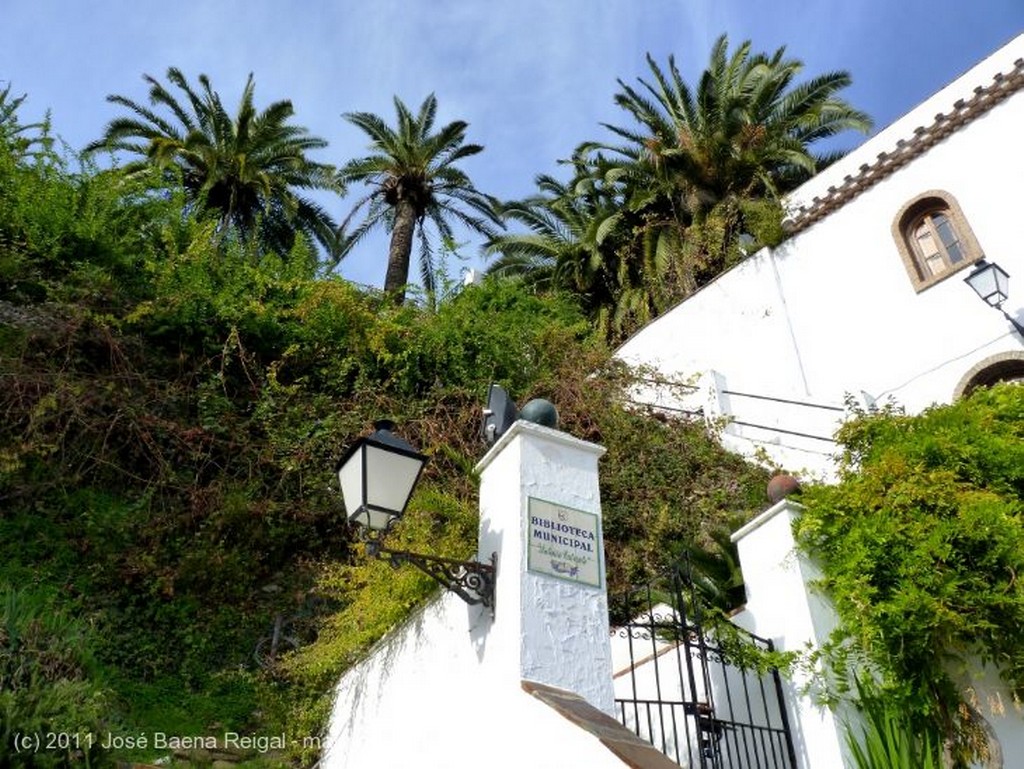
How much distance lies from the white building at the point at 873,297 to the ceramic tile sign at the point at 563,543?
8.48 meters

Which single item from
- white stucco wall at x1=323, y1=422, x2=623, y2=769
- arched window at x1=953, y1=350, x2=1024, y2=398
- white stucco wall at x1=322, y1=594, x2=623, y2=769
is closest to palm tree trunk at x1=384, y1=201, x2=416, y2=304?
arched window at x1=953, y1=350, x2=1024, y2=398

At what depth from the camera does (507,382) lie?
1110 centimetres

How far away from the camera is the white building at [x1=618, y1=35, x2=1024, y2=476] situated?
13133 mm

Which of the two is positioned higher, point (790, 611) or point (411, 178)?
point (411, 178)

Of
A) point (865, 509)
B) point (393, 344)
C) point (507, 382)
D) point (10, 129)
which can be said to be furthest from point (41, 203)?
point (865, 509)

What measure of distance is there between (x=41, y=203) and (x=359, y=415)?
4721mm

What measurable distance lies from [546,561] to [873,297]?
1277 centimetres

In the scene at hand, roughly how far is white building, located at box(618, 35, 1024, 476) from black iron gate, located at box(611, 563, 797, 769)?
23.0ft

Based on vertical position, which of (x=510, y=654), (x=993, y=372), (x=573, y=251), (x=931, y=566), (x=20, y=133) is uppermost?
(x=573, y=251)

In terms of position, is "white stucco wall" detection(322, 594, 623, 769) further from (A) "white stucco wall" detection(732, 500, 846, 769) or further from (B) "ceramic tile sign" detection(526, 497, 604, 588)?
(A) "white stucco wall" detection(732, 500, 846, 769)

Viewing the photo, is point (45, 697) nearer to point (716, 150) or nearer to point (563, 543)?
point (563, 543)

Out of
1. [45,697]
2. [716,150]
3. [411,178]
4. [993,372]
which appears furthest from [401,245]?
[45,697]

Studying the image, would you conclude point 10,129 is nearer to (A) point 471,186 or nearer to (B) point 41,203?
(B) point 41,203

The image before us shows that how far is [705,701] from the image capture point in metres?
5.25
